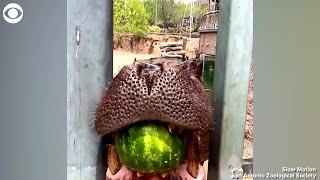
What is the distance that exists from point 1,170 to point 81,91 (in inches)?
9.9

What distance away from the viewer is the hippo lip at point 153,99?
604 mm

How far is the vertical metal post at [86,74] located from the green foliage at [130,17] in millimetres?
51

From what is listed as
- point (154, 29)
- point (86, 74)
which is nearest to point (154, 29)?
point (154, 29)

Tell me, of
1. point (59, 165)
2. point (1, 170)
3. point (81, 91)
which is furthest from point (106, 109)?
point (1, 170)

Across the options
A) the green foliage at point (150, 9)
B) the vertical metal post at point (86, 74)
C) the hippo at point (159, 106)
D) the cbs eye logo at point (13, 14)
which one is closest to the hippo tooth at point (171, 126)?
the hippo at point (159, 106)

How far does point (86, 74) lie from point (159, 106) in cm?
15

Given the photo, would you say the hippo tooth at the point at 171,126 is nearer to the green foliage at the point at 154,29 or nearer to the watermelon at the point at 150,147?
the watermelon at the point at 150,147

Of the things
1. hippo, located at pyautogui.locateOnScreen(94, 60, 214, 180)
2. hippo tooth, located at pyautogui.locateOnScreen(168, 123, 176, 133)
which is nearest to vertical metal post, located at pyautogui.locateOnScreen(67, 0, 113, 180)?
hippo, located at pyautogui.locateOnScreen(94, 60, 214, 180)

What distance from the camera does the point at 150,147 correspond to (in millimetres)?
622

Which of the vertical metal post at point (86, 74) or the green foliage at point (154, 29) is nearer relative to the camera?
the vertical metal post at point (86, 74)

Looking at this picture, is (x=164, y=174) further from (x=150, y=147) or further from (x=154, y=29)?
(x=154, y=29)

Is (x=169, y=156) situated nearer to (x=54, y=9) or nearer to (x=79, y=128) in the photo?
(x=79, y=128)

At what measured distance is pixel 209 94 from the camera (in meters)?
0.73

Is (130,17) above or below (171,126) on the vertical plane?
above
